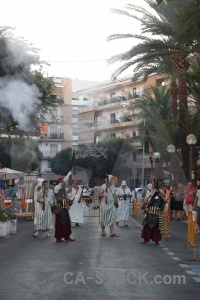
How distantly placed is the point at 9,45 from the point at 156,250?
11.5m

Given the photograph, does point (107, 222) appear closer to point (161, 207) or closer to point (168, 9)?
point (161, 207)

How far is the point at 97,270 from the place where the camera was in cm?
1336

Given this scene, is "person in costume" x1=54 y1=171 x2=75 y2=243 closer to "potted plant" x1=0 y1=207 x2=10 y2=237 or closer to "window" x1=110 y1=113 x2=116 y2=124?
"potted plant" x1=0 y1=207 x2=10 y2=237

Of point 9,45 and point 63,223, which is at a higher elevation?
point 9,45

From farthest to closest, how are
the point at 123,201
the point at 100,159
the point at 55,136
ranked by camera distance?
the point at 55,136
the point at 100,159
the point at 123,201

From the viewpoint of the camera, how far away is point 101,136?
90.3 m

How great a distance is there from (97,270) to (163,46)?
23.0 metres

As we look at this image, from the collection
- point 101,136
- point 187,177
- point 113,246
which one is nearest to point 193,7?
point 113,246

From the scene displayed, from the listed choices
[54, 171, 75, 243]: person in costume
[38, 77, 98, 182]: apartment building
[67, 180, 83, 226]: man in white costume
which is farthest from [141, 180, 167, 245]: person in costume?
[38, 77, 98, 182]: apartment building

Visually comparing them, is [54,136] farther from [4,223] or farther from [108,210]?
[108,210]

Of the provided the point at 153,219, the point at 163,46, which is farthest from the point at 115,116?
the point at 153,219

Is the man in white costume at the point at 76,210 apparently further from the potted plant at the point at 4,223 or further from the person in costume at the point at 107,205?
the person in costume at the point at 107,205

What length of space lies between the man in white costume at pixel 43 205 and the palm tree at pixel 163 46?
439 inches

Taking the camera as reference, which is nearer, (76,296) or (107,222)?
(76,296)
